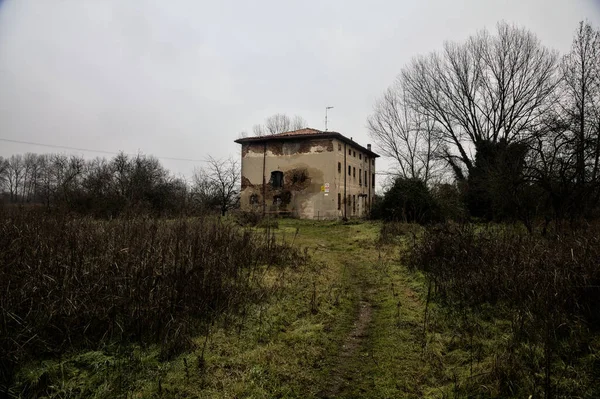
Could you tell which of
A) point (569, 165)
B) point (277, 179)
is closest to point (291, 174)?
point (277, 179)

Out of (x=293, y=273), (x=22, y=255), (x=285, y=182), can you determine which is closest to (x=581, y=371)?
(x=293, y=273)

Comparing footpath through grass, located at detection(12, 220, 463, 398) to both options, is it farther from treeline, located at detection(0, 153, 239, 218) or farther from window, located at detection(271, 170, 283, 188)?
window, located at detection(271, 170, 283, 188)

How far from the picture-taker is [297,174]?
26.9 metres

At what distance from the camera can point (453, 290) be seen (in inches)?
234

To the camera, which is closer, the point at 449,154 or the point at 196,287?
the point at 196,287

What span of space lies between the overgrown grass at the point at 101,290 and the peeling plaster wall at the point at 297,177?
19.8m

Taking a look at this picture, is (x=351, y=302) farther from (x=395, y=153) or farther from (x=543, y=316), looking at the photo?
(x=395, y=153)

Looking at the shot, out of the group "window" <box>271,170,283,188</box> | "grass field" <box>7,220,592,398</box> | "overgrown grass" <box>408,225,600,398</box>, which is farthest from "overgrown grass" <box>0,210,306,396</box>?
"window" <box>271,170,283,188</box>

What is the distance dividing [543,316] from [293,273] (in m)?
4.93

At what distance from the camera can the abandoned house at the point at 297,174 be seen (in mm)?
26250

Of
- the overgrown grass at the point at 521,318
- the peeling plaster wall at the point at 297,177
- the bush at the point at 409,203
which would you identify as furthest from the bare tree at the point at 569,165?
the peeling plaster wall at the point at 297,177

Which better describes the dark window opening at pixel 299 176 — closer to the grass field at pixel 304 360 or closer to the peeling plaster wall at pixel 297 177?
the peeling plaster wall at pixel 297 177

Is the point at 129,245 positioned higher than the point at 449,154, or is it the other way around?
the point at 449,154

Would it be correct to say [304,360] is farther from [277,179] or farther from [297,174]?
[277,179]
